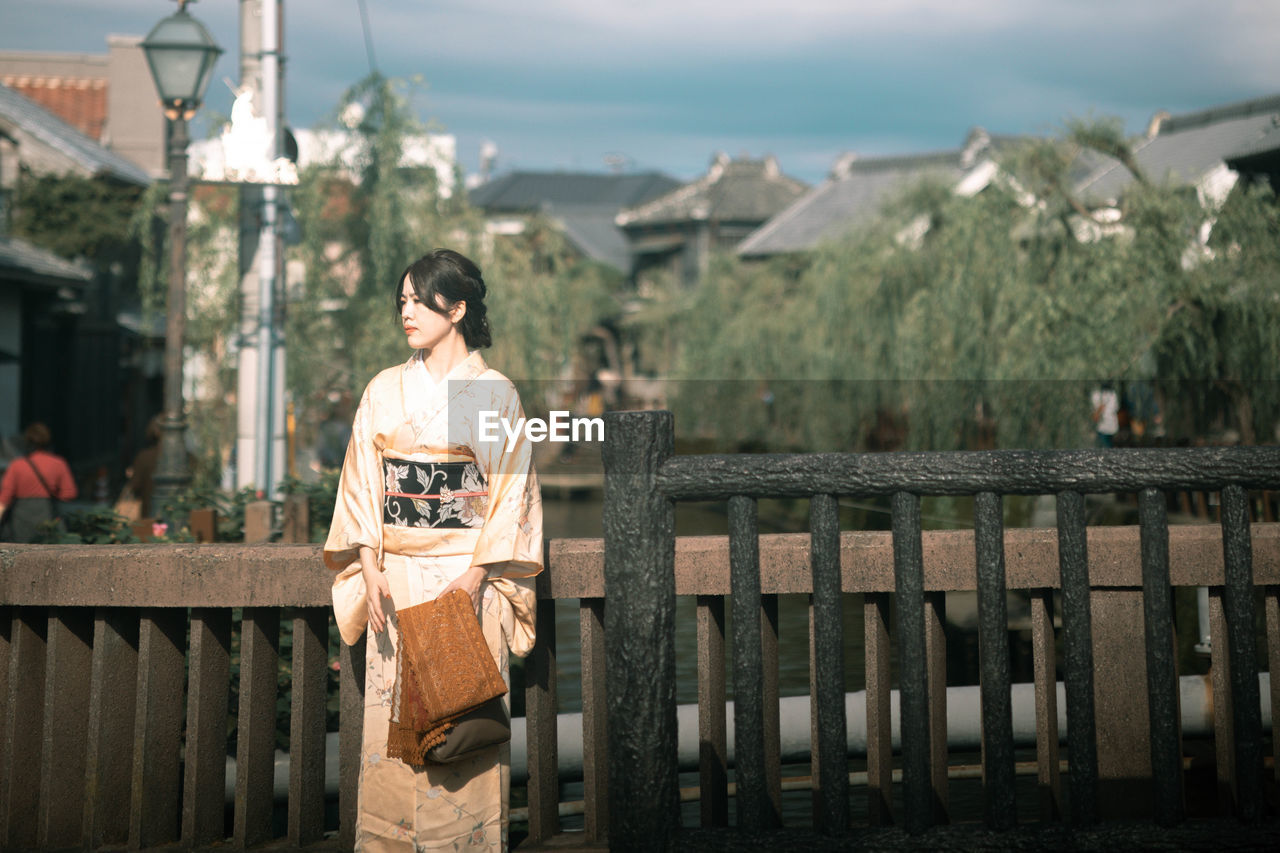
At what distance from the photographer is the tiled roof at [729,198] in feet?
145

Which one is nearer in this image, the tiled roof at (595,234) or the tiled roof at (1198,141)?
the tiled roof at (1198,141)

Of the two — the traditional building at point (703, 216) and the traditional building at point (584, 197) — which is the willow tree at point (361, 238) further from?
the traditional building at point (584, 197)

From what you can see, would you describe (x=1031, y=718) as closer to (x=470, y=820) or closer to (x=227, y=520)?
(x=470, y=820)

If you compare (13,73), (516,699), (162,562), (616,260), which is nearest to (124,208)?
(13,73)

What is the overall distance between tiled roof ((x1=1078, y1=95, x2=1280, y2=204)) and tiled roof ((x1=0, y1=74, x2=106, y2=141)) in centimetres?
1857

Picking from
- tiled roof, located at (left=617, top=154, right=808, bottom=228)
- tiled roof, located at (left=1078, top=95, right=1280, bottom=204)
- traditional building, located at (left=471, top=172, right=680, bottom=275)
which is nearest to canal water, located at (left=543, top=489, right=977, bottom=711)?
tiled roof, located at (left=1078, top=95, right=1280, bottom=204)

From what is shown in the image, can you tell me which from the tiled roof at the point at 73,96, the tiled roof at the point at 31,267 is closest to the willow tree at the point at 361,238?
the tiled roof at the point at 31,267

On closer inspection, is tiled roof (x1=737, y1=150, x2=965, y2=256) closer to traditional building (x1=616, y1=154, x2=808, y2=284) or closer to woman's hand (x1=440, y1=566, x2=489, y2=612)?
traditional building (x1=616, y1=154, x2=808, y2=284)

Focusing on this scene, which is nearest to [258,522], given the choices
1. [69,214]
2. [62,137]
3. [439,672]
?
[439,672]

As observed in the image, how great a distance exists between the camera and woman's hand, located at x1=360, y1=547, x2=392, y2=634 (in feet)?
8.82

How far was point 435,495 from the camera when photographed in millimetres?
2789

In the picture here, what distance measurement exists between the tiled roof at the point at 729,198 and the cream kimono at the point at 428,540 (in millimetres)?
41545

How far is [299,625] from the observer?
291 cm

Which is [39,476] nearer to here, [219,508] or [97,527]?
[219,508]
